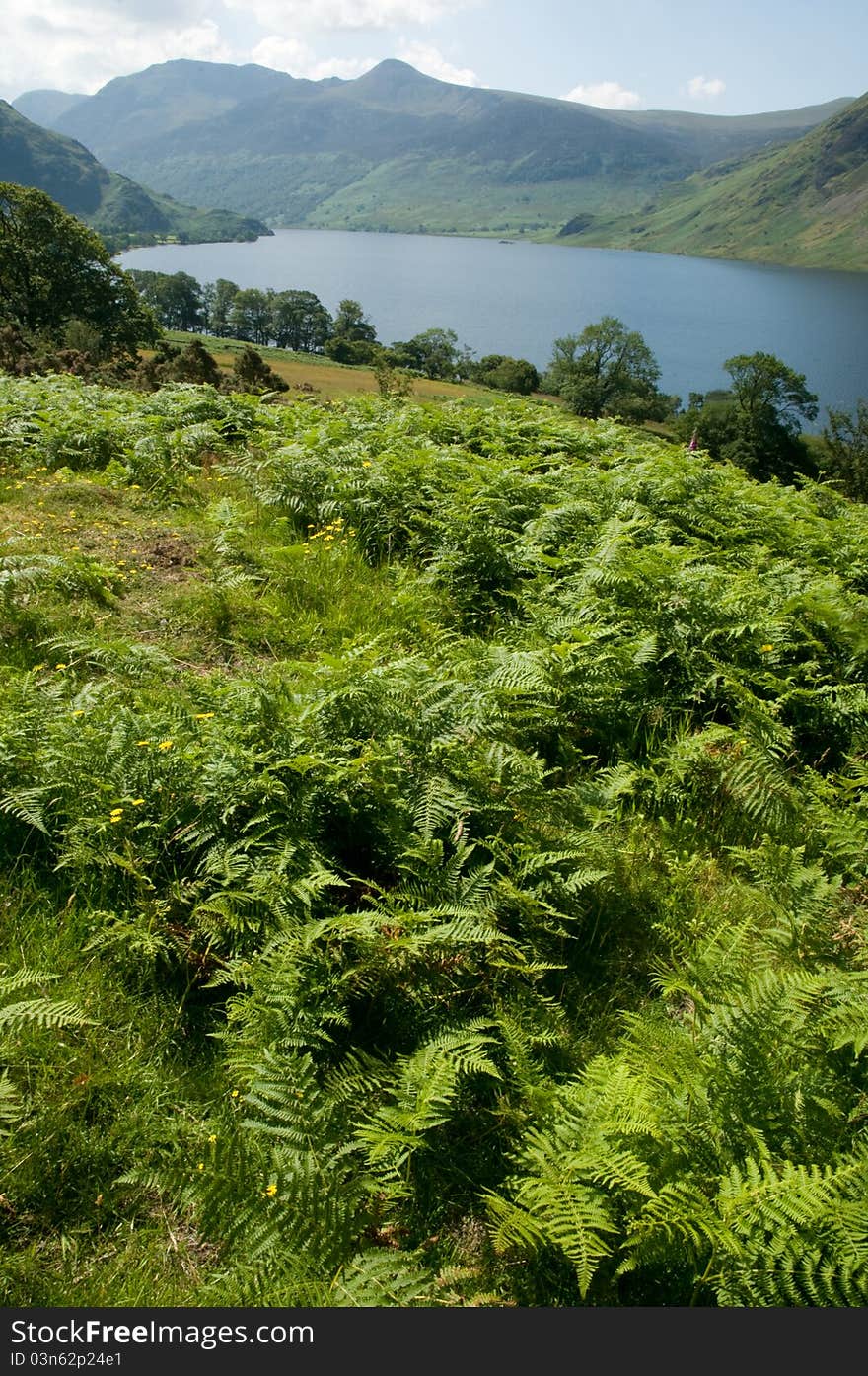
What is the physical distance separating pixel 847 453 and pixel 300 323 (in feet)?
281

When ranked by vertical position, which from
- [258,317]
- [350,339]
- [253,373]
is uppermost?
[258,317]

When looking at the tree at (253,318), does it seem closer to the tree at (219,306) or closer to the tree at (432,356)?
the tree at (219,306)

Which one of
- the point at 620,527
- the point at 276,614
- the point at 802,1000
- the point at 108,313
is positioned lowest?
the point at 802,1000

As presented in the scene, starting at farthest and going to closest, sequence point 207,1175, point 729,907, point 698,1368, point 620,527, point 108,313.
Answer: point 108,313 → point 620,527 → point 729,907 → point 207,1175 → point 698,1368

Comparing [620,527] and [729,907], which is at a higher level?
[620,527]

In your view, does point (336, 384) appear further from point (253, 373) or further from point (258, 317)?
point (258, 317)

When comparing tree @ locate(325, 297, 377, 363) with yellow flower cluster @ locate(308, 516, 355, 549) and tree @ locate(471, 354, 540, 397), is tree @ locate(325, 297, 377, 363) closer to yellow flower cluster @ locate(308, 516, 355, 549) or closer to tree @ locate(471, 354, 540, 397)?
tree @ locate(471, 354, 540, 397)

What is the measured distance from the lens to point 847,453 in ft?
223

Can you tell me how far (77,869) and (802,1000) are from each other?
3.26 metres

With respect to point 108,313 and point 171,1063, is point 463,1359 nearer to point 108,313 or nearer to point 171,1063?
point 171,1063

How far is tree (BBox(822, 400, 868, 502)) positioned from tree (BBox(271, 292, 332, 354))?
251 feet

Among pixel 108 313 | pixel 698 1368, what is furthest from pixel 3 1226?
pixel 108 313

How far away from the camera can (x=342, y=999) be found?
10.4ft

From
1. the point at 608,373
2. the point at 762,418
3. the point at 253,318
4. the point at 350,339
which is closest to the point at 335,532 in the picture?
the point at 762,418
